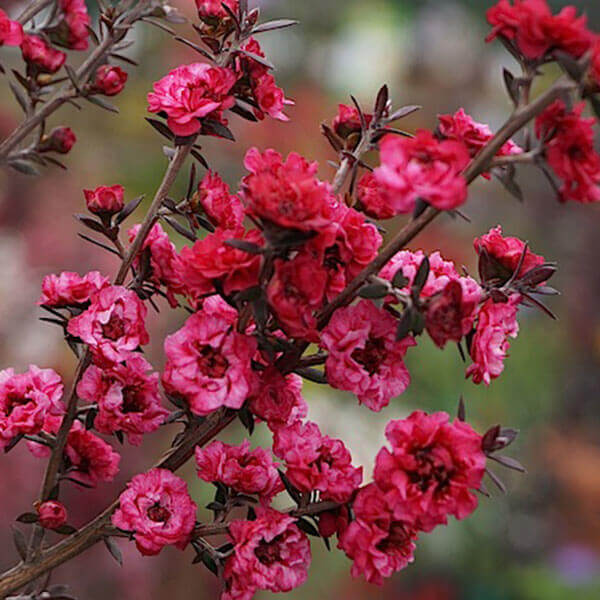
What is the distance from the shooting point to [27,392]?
0.52 m

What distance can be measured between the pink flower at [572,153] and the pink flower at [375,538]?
0.53ft

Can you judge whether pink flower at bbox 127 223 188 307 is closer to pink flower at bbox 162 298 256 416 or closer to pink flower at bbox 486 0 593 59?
pink flower at bbox 162 298 256 416

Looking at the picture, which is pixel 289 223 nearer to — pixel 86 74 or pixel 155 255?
pixel 155 255

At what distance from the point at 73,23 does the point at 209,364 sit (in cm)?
27

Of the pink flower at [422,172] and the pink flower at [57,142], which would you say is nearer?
the pink flower at [422,172]

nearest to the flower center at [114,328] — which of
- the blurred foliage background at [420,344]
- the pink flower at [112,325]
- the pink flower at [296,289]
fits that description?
the pink flower at [112,325]

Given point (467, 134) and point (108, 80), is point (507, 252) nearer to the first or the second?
point (467, 134)

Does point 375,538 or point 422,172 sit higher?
point 422,172

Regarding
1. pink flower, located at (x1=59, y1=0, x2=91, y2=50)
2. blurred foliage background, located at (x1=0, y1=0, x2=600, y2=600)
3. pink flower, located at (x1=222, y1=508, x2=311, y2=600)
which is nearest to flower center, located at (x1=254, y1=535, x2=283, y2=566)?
pink flower, located at (x1=222, y1=508, x2=311, y2=600)

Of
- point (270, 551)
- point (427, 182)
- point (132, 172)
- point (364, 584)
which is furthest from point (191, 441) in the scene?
point (132, 172)

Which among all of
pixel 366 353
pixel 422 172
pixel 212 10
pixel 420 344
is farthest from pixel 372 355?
pixel 420 344

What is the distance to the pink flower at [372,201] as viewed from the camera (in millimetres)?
509

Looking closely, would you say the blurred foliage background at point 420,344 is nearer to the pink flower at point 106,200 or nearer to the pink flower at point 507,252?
the pink flower at point 106,200

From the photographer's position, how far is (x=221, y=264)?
1.40ft
